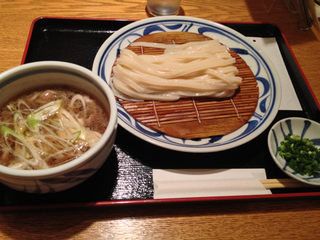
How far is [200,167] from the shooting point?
3.34ft

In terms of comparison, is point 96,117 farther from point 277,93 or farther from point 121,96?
point 277,93

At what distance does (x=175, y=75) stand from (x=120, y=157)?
0.55 meters

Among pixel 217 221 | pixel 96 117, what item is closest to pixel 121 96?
pixel 96 117

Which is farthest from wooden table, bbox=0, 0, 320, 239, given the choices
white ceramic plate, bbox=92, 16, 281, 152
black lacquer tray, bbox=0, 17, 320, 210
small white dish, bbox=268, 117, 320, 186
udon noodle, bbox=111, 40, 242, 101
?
udon noodle, bbox=111, 40, 242, 101

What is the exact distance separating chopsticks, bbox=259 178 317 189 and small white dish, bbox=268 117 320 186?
3cm

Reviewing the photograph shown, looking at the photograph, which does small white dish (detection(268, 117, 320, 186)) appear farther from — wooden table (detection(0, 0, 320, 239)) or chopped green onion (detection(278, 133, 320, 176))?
wooden table (detection(0, 0, 320, 239))

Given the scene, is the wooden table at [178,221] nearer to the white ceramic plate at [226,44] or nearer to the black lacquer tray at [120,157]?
the black lacquer tray at [120,157]


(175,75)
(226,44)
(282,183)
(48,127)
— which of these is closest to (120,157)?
(48,127)

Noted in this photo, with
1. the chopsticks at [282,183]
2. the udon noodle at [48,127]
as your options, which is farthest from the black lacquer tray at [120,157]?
the udon noodle at [48,127]

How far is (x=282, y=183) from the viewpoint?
1001mm

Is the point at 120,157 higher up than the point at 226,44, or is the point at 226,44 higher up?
the point at 226,44

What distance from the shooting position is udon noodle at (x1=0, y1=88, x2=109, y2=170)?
2.40ft

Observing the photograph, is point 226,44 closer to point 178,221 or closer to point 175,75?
point 175,75

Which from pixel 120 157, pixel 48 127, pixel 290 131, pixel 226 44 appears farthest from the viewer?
pixel 226 44
